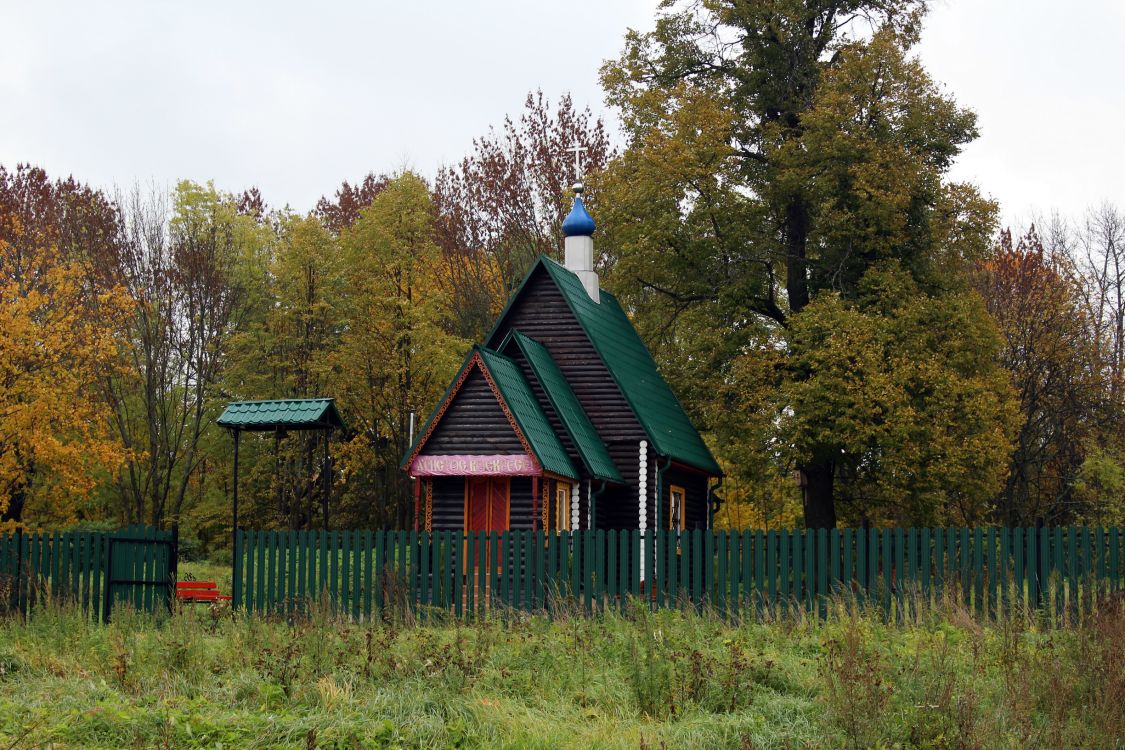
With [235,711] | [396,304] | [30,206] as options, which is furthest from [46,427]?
[235,711]

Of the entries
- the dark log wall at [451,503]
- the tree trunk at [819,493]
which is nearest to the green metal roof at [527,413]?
the dark log wall at [451,503]

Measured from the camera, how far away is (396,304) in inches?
1459

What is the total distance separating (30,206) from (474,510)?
80.8 ft

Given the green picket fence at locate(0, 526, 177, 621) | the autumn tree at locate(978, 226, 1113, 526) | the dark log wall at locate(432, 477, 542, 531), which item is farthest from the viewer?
the autumn tree at locate(978, 226, 1113, 526)

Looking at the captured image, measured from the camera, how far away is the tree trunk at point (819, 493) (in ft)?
98.4

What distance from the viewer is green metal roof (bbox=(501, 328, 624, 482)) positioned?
938 inches

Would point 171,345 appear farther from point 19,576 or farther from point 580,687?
point 580,687

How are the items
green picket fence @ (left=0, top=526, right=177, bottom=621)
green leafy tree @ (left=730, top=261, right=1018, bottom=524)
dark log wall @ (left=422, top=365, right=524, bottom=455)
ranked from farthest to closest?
green leafy tree @ (left=730, top=261, right=1018, bottom=524), dark log wall @ (left=422, top=365, right=524, bottom=455), green picket fence @ (left=0, top=526, right=177, bottom=621)

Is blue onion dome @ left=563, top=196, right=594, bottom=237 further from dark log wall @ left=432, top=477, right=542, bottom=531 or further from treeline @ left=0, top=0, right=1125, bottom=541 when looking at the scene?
dark log wall @ left=432, top=477, right=542, bottom=531

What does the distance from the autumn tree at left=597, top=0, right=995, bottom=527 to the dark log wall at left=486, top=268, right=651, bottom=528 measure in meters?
4.14

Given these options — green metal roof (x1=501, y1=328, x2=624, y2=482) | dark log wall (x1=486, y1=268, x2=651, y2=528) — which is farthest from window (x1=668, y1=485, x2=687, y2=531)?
green metal roof (x1=501, y1=328, x2=624, y2=482)

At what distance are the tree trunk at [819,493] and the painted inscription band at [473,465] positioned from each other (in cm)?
1009

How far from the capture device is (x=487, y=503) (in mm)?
23078

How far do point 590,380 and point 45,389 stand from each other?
40.1 feet
